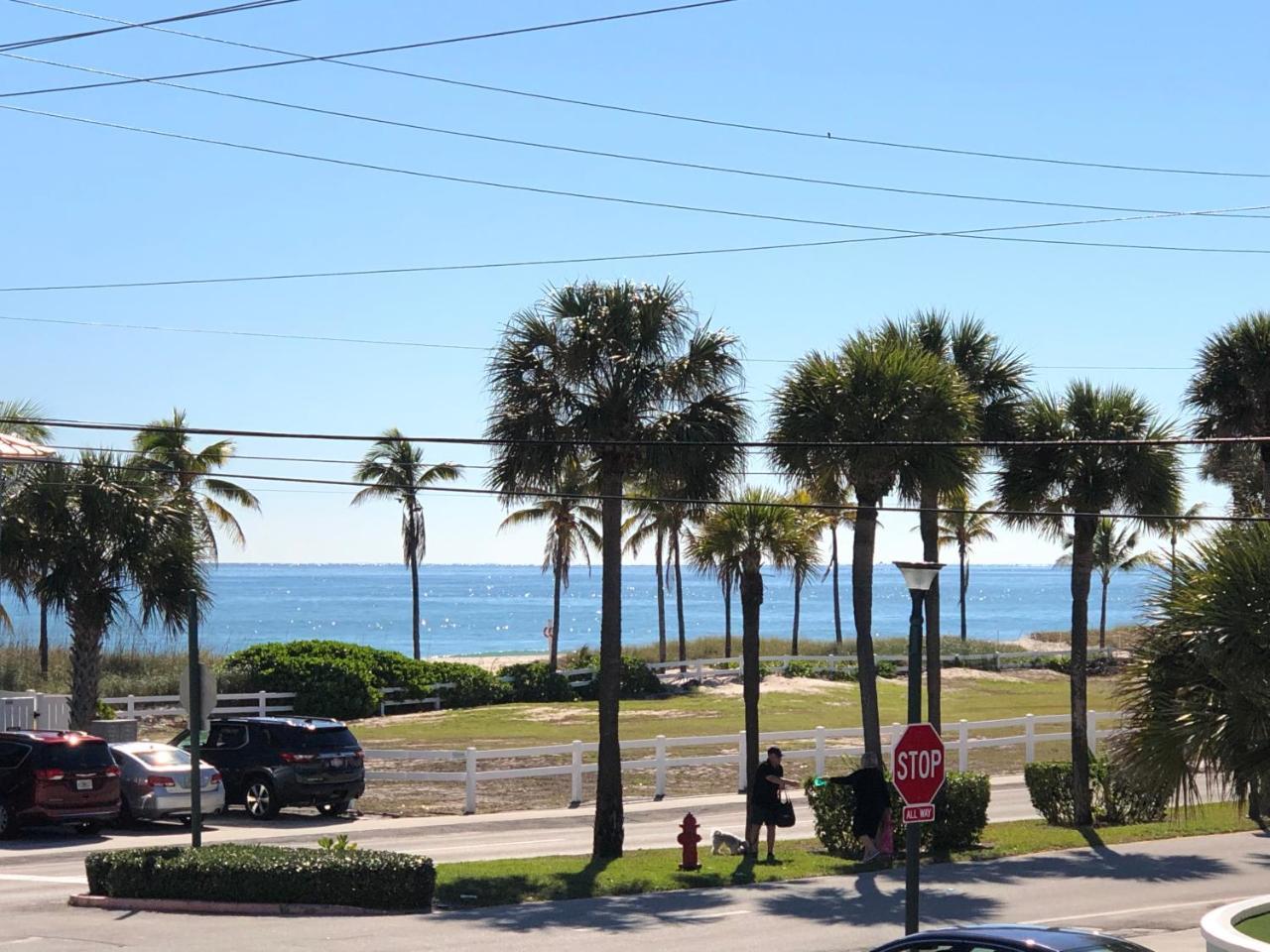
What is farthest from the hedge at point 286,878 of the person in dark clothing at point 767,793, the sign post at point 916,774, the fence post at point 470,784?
the fence post at point 470,784

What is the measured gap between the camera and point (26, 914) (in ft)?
56.5

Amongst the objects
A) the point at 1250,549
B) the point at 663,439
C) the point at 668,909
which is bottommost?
the point at 668,909

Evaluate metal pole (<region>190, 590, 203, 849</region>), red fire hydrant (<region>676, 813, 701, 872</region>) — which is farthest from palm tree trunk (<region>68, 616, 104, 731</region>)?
red fire hydrant (<region>676, 813, 701, 872</region>)

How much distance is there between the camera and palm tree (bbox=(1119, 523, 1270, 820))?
12.5 meters

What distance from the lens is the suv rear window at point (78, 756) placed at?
23438 mm

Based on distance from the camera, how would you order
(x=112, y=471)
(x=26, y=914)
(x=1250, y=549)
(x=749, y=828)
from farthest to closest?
(x=112, y=471) → (x=749, y=828) → (x=26, y=914) → (x=1250, y=549)

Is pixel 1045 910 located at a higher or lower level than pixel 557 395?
lower

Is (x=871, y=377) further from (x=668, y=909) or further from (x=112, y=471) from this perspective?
(x=112, y=471)

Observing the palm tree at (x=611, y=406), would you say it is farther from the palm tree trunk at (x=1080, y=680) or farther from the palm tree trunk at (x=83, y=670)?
the palm tree trunk at (x=83, y=670)

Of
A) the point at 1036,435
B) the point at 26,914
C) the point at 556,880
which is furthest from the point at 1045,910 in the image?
the point at 26,914

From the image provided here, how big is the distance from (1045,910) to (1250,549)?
6.07m

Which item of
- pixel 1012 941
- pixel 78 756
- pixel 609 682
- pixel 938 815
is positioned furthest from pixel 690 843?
pixel 1012 941

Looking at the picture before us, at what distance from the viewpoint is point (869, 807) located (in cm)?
2094

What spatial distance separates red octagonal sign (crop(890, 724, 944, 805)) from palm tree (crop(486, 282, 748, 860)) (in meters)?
6.88
